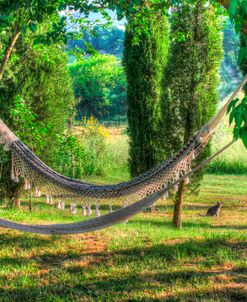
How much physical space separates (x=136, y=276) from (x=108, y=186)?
2.28 ft

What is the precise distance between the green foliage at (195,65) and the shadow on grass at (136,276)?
2072 mm

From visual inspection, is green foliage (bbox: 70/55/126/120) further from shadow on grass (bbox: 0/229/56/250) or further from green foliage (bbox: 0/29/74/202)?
shadow on grass (bbox: 0/229/56/250)

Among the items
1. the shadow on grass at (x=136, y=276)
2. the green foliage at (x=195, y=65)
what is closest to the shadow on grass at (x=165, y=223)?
the green foliage at (x=195, y=65)

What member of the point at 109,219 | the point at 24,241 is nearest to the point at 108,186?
the point at 109,219

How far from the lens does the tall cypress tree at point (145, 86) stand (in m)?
7.45

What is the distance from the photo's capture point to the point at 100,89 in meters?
25.8

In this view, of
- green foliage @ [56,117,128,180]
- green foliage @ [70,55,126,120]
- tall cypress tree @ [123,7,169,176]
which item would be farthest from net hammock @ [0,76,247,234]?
green foliage @ [70,55,126,120]

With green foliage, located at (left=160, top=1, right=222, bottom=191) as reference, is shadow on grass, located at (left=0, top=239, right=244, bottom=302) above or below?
below

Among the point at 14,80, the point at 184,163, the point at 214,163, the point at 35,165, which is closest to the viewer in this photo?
the point at 184,163

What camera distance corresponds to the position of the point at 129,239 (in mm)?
4551

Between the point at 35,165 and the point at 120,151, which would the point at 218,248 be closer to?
the point at 35,165

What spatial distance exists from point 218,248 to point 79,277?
4.44ft

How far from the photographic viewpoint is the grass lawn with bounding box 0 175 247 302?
3264mm

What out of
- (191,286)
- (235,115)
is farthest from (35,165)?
(235,115)
